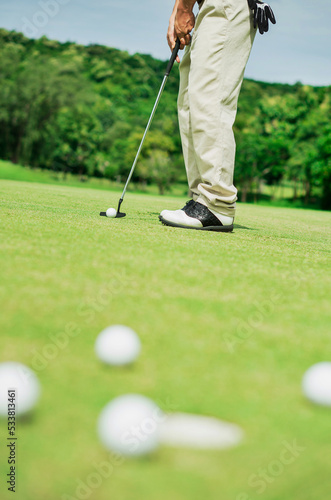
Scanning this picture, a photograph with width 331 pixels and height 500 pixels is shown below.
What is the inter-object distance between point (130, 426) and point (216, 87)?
11.7ft

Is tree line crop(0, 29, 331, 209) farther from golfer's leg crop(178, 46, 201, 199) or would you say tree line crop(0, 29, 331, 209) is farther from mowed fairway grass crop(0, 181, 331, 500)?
mowed fairway grass crop(0, 181, 331, 500)

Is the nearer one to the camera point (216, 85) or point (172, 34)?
point (216, 85)

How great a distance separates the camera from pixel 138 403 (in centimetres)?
100

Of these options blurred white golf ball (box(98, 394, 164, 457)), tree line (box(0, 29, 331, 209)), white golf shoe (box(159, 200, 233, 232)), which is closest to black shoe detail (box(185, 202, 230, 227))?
white golf shoe (box(159, 200, 233, 232))

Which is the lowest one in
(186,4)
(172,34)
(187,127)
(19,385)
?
(19,385)

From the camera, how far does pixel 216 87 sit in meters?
4.05

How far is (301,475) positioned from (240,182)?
54722 mm

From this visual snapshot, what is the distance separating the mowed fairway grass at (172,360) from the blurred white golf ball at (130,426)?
0.02 m

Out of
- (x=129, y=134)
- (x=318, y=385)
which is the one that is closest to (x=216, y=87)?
(x=318, y=385)

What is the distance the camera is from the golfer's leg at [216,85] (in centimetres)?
402

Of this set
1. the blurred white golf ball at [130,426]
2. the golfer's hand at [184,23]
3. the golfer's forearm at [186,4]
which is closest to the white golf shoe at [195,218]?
the golfer's hand at [184,23]

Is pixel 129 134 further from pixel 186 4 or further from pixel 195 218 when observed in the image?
pixel 195 218

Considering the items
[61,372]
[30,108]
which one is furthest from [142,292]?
[30,108]

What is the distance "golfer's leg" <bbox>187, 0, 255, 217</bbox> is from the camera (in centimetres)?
402
